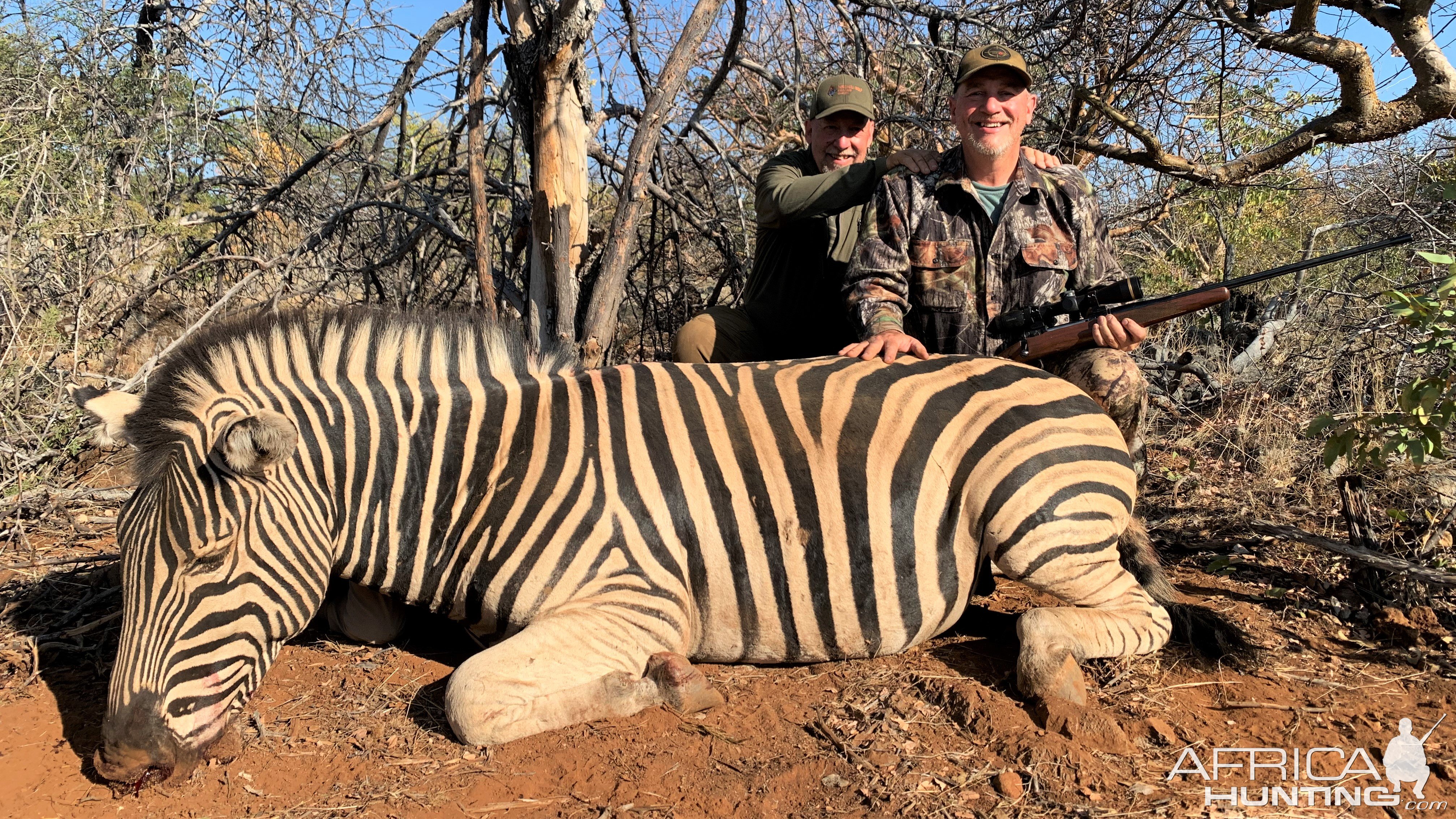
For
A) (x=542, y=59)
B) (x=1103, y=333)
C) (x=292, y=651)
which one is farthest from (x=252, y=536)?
(x=1103, y=333)

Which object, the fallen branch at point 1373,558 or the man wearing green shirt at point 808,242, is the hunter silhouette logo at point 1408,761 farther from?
the man wearing green shirt at point 808,242

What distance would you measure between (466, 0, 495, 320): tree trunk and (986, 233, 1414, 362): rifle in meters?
2.63

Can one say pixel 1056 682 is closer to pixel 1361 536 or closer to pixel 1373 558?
pixel 1373 558

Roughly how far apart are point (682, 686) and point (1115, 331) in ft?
7.76

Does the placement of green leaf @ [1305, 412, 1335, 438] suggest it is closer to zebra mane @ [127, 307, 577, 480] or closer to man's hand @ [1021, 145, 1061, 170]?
man's hand @ [1021, 145, 1061, 170]

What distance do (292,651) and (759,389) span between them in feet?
6.69

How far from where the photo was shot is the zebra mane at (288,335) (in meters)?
2.98

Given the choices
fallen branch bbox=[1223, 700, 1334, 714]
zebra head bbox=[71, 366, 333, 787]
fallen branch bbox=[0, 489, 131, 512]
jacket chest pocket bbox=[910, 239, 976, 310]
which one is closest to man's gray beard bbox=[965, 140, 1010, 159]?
jacket chest pocket bbox=[910, 239, 976, 310]

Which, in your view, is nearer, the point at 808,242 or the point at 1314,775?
the point at 1314,775

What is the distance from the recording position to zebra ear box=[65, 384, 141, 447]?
3029mm

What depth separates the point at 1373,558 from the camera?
11.7 feet

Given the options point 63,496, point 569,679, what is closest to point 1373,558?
point 569,679

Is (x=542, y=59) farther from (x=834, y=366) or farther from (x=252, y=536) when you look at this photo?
(x=252, y=536)

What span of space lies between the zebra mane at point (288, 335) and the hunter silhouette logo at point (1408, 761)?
292 cm
